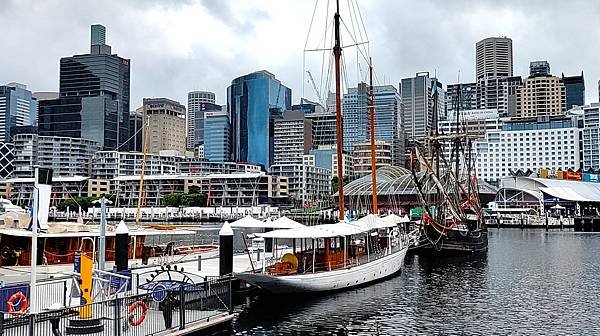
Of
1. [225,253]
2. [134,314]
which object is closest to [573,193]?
[225,253]

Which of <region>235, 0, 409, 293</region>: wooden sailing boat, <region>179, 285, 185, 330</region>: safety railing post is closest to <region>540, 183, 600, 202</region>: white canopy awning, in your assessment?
<region>235, 0, 409, 293</region>: wooden sailing boat

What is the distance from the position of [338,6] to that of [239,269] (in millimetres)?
23087

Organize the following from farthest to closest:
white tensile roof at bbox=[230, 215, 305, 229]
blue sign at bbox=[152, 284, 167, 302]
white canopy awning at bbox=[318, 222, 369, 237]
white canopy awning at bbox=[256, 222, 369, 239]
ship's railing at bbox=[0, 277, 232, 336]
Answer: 1. white tensile roof at bbox=[230, 215, 305, 229]
2. white canopy awning at bbox=[318, 222, 369, 237]
3. white canopy awning at bbox=[256, 222, 369, 239]
4. blue sign at bbox=[152, 284, 167, 302]
5. ship's railing at bbox=[0, 277, 232, 336]

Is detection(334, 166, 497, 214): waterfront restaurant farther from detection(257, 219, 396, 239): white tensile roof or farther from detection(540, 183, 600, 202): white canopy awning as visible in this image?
detection(257, 219, 396, 239): white tensile roof

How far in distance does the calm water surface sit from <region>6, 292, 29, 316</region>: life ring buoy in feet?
31.3

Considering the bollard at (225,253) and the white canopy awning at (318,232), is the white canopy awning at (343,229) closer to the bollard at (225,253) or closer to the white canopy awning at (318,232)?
the white canopy awning at (318,232)

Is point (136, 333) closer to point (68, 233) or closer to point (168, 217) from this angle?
point (68, 233)

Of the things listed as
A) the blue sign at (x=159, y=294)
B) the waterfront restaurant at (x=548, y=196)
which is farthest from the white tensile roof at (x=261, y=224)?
the waterfront restaurant at (x=548, y=196)

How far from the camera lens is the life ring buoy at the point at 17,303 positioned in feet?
81.5

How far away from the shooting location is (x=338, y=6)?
175 ft

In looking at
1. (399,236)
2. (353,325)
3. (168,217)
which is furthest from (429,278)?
(168,217)

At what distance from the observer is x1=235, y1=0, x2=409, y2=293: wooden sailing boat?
123 ft

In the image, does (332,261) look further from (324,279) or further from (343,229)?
(324,279)

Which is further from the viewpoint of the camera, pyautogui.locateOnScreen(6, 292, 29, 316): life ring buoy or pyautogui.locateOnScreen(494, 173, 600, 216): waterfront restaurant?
pyautogui.locateOnScreen(494, 173, 600, 216): waterfront restaurant
